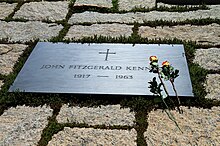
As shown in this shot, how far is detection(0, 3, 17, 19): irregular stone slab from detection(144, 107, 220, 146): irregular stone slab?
2.29m

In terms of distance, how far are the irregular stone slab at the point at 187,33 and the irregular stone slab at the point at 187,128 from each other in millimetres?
1009

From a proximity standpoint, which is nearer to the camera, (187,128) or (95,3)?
(187,128)

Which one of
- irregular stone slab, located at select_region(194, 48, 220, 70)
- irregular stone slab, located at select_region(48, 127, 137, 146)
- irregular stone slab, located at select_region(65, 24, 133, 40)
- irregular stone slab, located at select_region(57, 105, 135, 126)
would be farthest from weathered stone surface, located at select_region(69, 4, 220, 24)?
irregular stone slab, located at select_region(48, 127, 137, 146)

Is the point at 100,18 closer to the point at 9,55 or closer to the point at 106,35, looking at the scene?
the point at 106,35

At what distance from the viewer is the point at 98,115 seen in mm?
2270

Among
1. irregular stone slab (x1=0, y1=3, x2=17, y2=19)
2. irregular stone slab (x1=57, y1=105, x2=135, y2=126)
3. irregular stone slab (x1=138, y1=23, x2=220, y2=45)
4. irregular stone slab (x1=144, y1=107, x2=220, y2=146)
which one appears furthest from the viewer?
irregular stone slab (x1=0, y1=3, x2=17, y2=19)

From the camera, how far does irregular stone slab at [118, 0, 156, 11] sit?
3.93 meters

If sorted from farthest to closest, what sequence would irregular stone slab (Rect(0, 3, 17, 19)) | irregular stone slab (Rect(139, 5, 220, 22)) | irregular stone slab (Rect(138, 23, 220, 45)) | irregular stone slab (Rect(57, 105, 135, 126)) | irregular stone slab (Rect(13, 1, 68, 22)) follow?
irregular stone slab (Rect(0, 3, 17, 19)), irregular stone slab (Rect(13, 1, 68, 22)), irregular stone slab (Rect(139, 5, 220, 22)), irregular stone slab (Rect(138, 23, 220, 45)), irregular stone slab (Rect(57, 105, 135, 126))

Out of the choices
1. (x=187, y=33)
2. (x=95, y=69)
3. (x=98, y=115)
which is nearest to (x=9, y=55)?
(x=95, y=69)

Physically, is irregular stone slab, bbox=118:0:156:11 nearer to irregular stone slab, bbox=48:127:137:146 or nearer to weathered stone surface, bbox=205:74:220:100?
weathered stone surface, bbox=205:74:220:100

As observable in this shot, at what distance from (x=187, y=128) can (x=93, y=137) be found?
555 millimetres

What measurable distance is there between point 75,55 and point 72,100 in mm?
540

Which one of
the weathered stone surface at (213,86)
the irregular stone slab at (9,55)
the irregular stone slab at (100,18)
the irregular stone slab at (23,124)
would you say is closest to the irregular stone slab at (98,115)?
the irregular stone slab at (23,124)

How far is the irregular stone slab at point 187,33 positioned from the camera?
3.14 m
